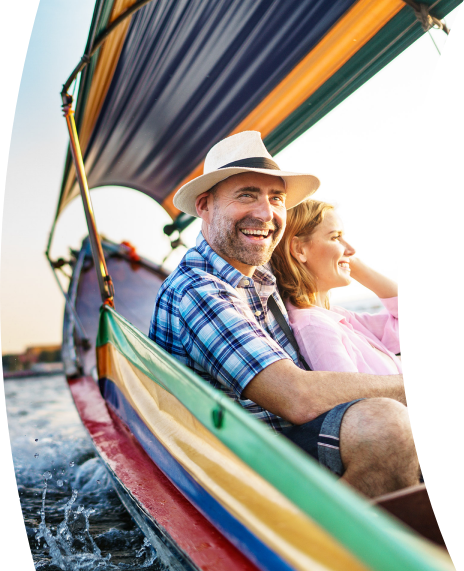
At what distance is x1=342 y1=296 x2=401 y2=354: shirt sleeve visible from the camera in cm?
180

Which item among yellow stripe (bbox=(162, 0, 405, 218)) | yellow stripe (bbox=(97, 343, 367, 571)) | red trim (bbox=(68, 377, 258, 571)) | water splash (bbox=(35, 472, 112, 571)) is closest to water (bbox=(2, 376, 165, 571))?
water splash (bbox=(35, 472, 112, 571))

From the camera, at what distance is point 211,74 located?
5.94 feet

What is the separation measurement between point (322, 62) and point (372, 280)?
34.2 inches

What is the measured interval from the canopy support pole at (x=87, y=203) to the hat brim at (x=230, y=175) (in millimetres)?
420

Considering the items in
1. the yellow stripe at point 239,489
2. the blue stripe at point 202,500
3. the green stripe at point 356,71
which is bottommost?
the blue stripe at point 202,500

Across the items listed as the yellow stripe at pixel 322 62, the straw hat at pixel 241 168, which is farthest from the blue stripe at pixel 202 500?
the yellow stripe at pixel 322 62

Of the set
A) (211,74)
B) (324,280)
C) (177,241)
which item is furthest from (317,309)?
(211,74)

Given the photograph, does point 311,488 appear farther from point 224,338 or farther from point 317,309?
point 317,309

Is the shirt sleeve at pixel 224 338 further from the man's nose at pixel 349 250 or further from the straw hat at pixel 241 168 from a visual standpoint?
the man's nose at pixel 349 250

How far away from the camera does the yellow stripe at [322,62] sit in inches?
61.3

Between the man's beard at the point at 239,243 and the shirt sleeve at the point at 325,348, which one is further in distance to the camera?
the man's beard at the point at 239,243

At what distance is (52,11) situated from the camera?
1.68m

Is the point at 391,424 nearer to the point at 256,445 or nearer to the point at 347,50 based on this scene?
the point at 256,445

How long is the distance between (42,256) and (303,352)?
1211 mm
